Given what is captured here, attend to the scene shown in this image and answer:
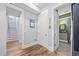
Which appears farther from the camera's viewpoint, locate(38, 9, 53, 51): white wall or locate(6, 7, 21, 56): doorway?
locate(38, 9, 53, 51): white wall

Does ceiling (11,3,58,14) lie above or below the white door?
above

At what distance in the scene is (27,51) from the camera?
4.47 feet

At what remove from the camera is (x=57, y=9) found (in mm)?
1359

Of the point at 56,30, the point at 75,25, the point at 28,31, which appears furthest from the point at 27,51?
the point at 75,25

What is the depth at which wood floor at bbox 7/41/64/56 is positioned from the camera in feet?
4.31

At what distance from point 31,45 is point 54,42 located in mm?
408

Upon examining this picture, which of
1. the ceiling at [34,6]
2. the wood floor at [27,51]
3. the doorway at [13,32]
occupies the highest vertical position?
the ceiling at [34,6]

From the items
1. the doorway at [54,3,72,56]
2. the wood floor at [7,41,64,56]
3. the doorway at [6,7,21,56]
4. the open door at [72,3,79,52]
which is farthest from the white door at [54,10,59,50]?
the doorway at [6,7,21,56]

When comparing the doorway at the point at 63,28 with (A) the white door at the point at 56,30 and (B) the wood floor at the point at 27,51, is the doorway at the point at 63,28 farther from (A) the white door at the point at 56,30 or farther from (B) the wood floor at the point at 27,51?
(B) the wood floor at the point at 27,51

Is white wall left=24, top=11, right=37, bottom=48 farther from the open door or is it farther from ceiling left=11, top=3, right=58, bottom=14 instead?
the open door

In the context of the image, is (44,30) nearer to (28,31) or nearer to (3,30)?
(28,31)

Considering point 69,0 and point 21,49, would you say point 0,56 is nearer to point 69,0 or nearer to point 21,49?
point 21,49

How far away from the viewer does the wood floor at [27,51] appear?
1312 mm

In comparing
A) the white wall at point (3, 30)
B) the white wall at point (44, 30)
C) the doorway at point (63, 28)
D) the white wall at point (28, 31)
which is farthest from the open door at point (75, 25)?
the white wall at point (3, 30)
